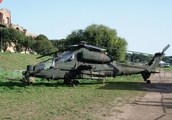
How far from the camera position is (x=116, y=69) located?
18.8 meters

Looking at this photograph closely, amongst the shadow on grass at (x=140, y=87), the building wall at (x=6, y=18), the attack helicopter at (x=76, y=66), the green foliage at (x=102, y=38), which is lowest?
the shadow on grass at (x=140, y=87)

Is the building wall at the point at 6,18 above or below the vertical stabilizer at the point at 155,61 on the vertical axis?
above

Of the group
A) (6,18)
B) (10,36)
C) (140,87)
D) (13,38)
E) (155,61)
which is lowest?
(140,87)

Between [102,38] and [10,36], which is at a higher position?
[10,36]

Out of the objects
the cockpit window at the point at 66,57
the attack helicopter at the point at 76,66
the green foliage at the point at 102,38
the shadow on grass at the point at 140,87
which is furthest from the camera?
the green foliage at the point at 102,38

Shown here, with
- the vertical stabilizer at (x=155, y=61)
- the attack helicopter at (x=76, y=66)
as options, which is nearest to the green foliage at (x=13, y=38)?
the vertical stabilizer at (x=155, y=61)

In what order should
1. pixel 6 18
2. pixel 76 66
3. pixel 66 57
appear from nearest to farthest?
1. pixel 66 57
2. pixel 76 66
3. pixel 6 18

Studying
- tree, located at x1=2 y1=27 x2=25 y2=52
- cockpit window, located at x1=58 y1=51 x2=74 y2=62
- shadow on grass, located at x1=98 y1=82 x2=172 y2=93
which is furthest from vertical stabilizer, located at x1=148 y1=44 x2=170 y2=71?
tree, located at x1=2 y1=27 x2=25 y2=52

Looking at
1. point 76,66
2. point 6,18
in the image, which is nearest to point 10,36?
point 6,18

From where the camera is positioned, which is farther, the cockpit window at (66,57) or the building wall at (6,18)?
the building wall at (6,18)

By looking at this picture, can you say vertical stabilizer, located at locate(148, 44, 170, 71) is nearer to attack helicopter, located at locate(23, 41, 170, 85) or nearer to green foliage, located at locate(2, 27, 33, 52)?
attack helicopter, located at locate(23, 41, 170, 85)

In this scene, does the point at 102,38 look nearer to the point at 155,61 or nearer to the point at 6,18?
the point at 155,61

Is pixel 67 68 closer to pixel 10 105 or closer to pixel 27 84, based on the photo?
pixel 27 84

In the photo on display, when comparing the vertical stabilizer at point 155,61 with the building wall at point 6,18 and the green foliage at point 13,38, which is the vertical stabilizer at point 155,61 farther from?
the building wall at point 6,18
